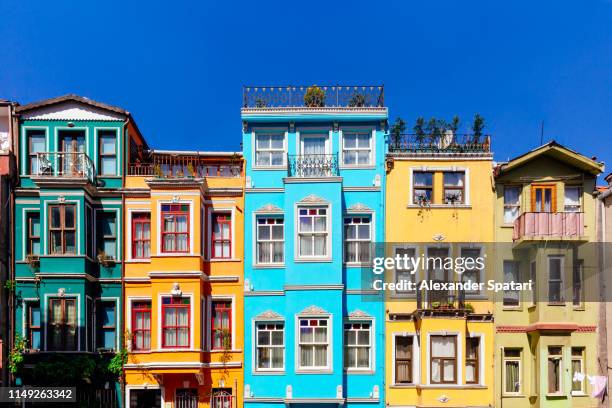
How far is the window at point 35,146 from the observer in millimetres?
28141

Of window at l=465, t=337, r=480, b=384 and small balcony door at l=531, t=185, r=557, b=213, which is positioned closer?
window at l=465, t=337, r=480, b=384

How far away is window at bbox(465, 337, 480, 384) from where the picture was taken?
27.4 meters

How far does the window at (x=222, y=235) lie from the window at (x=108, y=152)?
4487mm

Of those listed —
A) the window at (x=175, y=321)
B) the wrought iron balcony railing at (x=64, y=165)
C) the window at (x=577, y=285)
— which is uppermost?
the wrought iron balcony railing at (x=64, y=165)

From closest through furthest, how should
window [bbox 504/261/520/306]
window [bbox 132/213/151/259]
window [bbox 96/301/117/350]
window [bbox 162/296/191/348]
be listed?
window [bbox 162/296/191/348] < window [bbox 96/301/117/350] < window [bbox 504/261/520/306] < window [bbox 132/213/151/259]

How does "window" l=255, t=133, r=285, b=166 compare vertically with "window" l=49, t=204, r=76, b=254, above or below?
above

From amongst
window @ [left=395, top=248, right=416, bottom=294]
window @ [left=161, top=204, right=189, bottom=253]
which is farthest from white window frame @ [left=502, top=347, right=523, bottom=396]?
window @ [left=161, top=204, right=189, bottom=253]

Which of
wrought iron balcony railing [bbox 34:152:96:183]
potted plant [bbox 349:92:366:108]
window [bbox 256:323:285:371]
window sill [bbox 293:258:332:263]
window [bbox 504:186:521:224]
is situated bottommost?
window [bbox 256:323:285:371]

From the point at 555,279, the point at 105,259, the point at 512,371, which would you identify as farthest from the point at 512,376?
the point at 105,259

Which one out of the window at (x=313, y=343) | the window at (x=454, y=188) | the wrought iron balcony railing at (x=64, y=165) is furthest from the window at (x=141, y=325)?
the window at (x=454, y=188)

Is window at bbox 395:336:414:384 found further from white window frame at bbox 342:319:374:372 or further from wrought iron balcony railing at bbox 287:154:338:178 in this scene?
wrought iron balcony railing at bbox 287:154:338:178

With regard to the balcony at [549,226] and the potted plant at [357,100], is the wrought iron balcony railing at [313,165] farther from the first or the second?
the balcony at [549,226]

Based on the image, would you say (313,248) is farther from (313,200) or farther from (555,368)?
(555,368)

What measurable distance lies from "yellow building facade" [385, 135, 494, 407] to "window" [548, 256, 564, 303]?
239 cm
